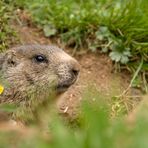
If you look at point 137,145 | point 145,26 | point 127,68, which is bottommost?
point 127,68

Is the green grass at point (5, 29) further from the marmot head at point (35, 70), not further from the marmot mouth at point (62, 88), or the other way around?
the marmot mouth at point (62, 88)

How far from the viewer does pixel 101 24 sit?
6527 mm

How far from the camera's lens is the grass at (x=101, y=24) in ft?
20.7

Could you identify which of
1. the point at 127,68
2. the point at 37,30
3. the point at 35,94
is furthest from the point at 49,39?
the point at 35,94

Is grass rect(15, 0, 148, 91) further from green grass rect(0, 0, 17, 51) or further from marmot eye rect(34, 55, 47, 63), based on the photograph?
marmot eye rect(34, 55, 47, 63)

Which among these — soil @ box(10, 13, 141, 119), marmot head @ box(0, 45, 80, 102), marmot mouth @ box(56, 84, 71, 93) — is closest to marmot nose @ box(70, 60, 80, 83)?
marmot head @ box(0, 45, 80, 102)

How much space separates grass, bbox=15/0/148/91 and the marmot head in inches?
60.4

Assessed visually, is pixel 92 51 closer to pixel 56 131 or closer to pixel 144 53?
pixel 144 53

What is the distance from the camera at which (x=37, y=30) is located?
684 cm

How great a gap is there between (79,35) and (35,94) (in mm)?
1995

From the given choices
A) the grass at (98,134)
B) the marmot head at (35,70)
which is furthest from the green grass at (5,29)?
the grass at (98,134)

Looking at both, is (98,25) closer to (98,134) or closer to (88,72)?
(88,72)

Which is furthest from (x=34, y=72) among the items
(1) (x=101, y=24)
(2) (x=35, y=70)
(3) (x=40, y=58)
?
(1) (x=101, y=24)

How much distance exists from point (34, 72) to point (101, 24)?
1.87 meters
